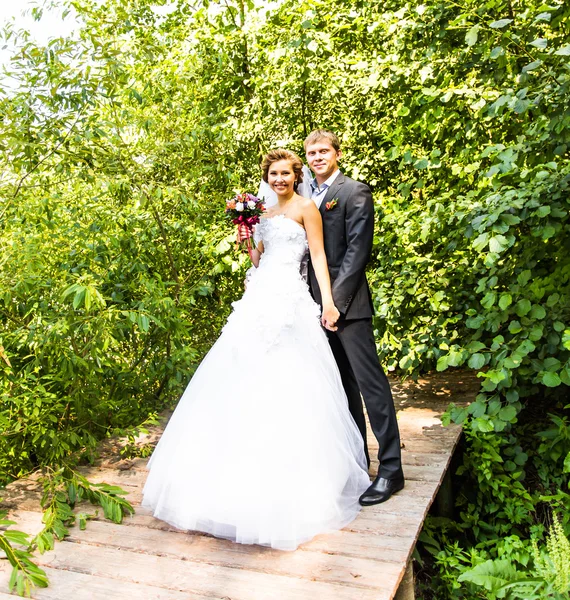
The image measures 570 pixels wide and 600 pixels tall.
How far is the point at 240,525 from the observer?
101 inches

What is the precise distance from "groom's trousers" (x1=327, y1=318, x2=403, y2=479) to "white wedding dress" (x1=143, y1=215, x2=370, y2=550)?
0.14 metres

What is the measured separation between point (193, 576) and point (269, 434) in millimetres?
718

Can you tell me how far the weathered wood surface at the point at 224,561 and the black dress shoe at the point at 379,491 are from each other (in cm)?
4

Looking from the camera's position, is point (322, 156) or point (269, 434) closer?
point (269, 434)

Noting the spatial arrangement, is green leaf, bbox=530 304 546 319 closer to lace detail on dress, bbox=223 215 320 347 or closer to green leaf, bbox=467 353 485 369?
green leaf, bbox=467 353 485 369

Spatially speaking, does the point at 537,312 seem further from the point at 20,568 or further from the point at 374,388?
the point at 20,568

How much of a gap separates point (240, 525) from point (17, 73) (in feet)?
9.06

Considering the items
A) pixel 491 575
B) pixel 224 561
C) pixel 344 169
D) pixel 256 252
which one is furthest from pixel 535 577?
pixel 344 169

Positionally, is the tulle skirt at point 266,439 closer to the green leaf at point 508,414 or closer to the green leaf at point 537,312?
the green leaf at point 508,414

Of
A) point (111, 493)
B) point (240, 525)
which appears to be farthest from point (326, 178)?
point (111, 493)

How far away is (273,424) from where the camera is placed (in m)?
2.79

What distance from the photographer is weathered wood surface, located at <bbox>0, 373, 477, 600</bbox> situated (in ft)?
7.45

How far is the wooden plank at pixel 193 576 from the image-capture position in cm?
222

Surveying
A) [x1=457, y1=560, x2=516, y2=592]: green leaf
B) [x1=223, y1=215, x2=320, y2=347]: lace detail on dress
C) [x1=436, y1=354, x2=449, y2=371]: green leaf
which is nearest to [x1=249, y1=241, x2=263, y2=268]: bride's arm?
[x1=223, y1=215, x2=320, y2=347]: lace detail on dress
